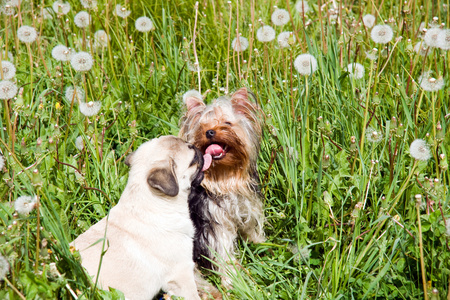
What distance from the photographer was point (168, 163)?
3.20m

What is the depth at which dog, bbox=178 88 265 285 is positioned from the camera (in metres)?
A: 3.86

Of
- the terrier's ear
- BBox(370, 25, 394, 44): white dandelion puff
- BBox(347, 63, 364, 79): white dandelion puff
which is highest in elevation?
BBox(370, 25, 394, 44): white dandelion puff

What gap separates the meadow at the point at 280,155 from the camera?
281cm

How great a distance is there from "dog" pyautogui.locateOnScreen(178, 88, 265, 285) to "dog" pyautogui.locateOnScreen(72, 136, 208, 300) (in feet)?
1.51

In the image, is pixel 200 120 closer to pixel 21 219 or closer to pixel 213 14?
pixel 21 219

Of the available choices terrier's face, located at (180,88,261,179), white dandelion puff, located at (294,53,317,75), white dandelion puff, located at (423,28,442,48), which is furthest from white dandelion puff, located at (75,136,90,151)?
white dandelion puff, located at (423,28,442,48)

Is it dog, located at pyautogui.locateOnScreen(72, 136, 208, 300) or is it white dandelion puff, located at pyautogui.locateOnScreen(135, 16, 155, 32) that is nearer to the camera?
dog, located at pyautogui.locateOnScreen(72, 136, 208, 300)

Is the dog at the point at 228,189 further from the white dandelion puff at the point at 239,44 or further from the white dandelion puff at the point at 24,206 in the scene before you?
the white dandelion puff at the point at 24,206

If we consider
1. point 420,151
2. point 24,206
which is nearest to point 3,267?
point 24,206

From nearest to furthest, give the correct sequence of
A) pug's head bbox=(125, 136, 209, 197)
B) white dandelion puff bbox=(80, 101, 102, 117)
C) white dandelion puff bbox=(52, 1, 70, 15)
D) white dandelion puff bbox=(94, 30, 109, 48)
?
pug's head bbox=(125, 136, 209, 197) → white dandelion puff bbox=(80, 101, 102, 117) → white dandelion puff bbox=(52, 1, 70, 15) → white dandelion puff bbox=(94, 30, 109, 48)

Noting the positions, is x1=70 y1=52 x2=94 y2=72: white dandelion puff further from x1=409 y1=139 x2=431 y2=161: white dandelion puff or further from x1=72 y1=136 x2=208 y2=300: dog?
x1=409 y1=139 x2=431 y2=161: white dandelion puff

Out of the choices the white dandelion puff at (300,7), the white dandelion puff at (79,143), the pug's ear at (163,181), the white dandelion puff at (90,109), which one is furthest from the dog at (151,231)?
the white dandelion puff at (300,7)

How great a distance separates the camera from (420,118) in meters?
4.20

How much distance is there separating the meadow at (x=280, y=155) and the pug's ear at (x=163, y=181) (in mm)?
562
